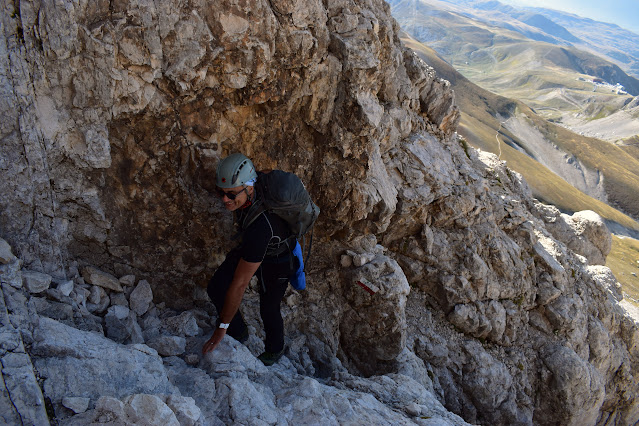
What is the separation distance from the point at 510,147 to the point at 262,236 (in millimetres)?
94074

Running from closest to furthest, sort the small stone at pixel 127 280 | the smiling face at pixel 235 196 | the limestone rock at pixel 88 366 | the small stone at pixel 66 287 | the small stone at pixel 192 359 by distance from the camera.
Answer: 1. the limestone rock at pixel 88 366
2. the small stone at pixel 66 287
3. the small stone at pixel 192 359
4. the smiling face at pixel 235 196
5. the small stone at pixel 127 280

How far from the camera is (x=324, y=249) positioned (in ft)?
27.0

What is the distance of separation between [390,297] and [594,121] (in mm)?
187416

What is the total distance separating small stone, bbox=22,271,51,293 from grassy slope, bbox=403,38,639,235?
72672 millimetres

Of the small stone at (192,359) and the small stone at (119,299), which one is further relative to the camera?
the small stone at (119,299)

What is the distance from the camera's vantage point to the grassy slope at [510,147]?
69.6 m

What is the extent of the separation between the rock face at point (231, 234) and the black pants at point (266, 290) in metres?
0.53

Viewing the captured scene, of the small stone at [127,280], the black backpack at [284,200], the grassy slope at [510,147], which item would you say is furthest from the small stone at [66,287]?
the grassy slope at [510,147]

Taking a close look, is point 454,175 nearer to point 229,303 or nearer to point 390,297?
point 390,297

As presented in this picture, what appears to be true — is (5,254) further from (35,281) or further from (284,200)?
(284,200)

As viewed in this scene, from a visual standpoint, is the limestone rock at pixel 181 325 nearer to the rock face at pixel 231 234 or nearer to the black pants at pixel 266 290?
the rock face at pixel 231 234

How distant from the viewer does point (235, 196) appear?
17.4 ft

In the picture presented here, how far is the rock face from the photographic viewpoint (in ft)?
15.0

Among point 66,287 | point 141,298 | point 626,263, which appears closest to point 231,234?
point 141,298
